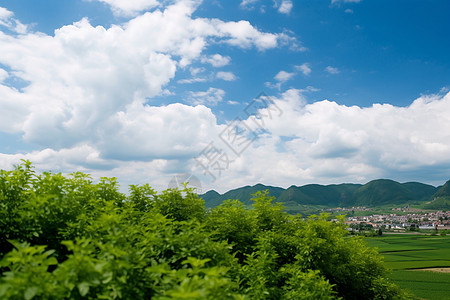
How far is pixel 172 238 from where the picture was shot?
7.08m

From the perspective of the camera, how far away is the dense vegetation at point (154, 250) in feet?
15.5

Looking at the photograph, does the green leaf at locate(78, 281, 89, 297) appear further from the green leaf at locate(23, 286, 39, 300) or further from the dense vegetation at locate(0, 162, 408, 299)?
the green leaf at locate(23, 286, 39, 300)

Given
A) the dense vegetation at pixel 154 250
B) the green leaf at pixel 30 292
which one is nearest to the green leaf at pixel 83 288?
the dense vegetation at pixel 154 250

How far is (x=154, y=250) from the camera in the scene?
706 centimetres

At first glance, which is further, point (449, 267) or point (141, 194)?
point (449, 267)

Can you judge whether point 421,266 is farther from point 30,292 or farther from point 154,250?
point 30,292

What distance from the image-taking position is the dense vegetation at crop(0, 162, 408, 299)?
4.71 meters

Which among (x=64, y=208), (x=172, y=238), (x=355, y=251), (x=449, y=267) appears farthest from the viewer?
(x=449, y=267)

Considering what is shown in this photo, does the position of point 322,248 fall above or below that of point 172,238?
below

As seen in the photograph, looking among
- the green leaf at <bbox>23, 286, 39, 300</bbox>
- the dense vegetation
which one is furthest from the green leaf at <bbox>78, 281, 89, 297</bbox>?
the green leaf at <bbox>23, 286, 39, 300</bbox>

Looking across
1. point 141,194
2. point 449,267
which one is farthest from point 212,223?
point 449,267

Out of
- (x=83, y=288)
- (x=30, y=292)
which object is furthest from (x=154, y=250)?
(x=30, y=292)

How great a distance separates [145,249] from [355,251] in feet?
45.6

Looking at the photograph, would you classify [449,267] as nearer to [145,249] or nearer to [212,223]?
[212,223]
